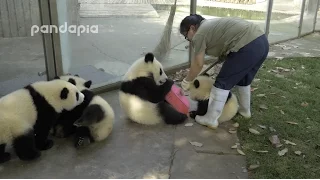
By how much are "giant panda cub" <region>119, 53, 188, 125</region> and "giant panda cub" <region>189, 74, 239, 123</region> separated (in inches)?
12.8

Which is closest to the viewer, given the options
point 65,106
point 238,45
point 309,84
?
point 65,106

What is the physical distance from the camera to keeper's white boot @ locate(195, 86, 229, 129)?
4180 mm

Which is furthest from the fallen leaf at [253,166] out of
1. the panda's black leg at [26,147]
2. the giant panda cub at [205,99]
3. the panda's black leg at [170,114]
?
the panda's black leg at [26,147]

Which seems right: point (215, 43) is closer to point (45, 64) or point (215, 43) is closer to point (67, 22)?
point (67, 22)

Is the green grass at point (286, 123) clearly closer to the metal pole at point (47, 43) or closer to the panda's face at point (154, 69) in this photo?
the panda's face at point (154, 69)

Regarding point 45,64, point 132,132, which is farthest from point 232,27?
point 45,64

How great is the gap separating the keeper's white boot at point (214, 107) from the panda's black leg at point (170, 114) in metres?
0.26

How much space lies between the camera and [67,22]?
15.3 ft

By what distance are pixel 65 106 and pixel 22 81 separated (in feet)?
5.45

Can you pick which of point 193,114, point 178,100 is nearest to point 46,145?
point 178,100

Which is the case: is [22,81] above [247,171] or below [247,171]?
above

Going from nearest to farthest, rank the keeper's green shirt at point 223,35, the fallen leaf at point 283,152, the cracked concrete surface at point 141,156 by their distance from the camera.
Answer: the cracked concrete surface at point 141,156 < the fallen leaf at point 283,152 < the keeper's green shirt at point 223,35

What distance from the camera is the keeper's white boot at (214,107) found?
4.18 meters

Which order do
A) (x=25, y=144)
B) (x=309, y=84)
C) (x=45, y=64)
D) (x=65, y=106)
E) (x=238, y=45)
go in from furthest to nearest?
(x=309, y=84) → (x=45, y=64) → (x=238, y=45) → (x=65, y=106) → (x=25, y=144)
